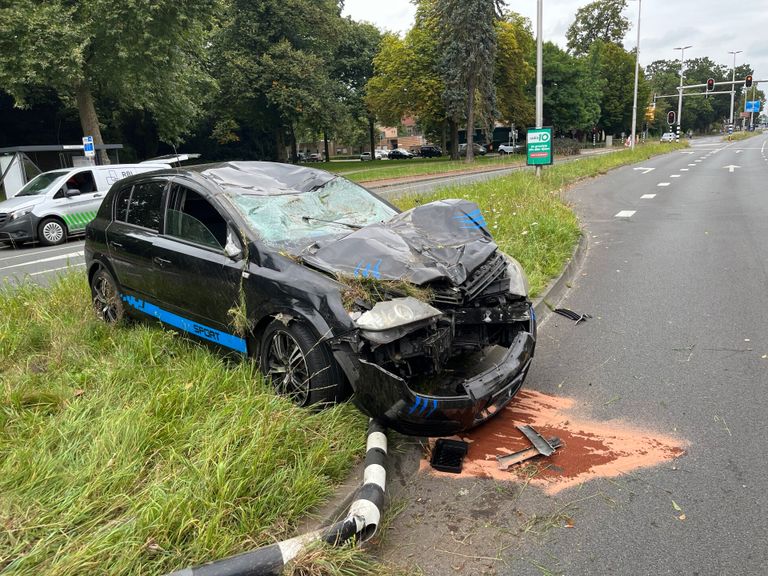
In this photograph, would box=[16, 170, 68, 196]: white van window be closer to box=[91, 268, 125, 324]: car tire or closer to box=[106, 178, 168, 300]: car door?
box=[91, 268, 125, 324]: car tire

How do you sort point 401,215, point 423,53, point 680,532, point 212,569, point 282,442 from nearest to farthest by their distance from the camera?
point 212,569 → point 680,532 → point 282,442 → point 401,215 → point 423,53

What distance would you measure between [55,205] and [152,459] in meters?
13.3

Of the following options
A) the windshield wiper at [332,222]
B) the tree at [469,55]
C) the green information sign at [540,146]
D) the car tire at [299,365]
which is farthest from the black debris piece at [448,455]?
the tree at [469,55]

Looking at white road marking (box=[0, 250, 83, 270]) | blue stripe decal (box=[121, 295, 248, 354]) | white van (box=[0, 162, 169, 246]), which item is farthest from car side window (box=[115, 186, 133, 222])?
white van (box=[0, 162, 169, 246])

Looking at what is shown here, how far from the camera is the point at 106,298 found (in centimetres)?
594

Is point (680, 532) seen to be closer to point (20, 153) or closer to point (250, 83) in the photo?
point (20, 153)

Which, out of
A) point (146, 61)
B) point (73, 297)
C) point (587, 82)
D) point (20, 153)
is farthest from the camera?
point (587, 82)

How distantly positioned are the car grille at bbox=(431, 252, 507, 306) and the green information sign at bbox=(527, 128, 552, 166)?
14.9 meters

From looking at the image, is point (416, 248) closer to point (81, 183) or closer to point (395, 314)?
→ point (395, 314)

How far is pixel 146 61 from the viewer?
23.6 meters

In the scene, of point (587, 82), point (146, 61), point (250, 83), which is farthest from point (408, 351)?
point (587, 82)

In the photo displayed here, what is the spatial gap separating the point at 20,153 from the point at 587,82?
57008 millimetres

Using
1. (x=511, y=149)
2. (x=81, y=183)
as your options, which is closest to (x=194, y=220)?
(x=81, y=183)

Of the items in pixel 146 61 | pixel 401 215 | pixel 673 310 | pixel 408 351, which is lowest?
pixel 673 310
